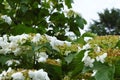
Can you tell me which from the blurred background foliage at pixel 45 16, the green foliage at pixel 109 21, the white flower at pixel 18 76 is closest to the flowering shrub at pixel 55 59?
the white flower at pixel 18 76

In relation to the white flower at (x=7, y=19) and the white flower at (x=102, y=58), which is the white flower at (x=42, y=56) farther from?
the white flower at (x=7, y=19)

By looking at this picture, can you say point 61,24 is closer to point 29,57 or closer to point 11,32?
point 11,32

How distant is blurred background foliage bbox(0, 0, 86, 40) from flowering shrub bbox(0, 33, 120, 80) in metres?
1.04

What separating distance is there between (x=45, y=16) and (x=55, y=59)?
1305 mm

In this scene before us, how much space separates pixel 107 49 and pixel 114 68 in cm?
17

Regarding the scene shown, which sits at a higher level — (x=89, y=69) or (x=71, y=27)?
(x=71, y=27)

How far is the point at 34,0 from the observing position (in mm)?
4109

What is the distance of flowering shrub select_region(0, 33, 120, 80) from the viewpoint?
2391 mm

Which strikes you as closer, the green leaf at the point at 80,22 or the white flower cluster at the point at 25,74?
the white flower cluster at the point at 25,74

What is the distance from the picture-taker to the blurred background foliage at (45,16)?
404 centimetres

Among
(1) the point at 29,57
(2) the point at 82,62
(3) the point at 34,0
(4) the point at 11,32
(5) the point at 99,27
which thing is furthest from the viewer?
(5) the point at 99,27

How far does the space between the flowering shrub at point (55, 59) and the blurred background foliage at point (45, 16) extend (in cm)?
104

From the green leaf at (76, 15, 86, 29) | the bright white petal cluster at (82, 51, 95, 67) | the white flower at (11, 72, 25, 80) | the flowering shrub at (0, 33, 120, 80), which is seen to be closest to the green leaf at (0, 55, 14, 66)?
the flowering shrub at (0, 33, 120, 80)

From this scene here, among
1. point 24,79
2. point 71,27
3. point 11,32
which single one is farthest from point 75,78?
point 71,27
